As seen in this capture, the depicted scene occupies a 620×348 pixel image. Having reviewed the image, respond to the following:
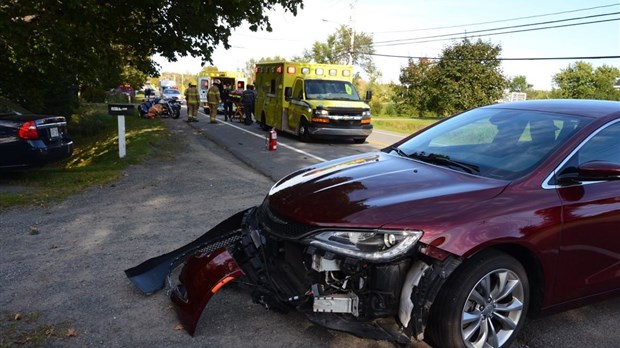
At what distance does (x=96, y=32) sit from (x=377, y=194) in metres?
11.4

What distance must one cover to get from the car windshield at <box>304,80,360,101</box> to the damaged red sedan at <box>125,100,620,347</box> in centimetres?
1199

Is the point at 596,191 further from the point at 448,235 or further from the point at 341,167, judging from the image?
the point at 341,167

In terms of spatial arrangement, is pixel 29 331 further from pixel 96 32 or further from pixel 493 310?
pixel 96 32

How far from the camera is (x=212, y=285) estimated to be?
10.3ft

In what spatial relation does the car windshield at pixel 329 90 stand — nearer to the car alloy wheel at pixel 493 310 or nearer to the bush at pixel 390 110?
the car alloy wheel at pixel 493 310

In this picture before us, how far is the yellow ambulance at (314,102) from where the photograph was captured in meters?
14.7

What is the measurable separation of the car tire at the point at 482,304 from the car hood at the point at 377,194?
1.26 feet

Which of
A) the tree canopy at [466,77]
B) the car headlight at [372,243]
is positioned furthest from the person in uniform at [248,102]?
the car headlight at [372,243]

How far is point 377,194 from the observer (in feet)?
10.2

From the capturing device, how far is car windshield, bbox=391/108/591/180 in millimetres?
3381

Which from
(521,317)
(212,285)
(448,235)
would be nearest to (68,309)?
(212,285)

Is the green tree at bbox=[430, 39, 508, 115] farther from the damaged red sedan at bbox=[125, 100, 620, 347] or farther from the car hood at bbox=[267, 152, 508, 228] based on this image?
the car hood at bbox=[267, 152, 508, 228]

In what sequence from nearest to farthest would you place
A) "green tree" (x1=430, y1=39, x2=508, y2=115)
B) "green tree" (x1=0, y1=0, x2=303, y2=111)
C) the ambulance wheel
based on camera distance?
1. "green tree" (x1=0, y1=0, x2=303, y2=111)
2. the ambulance wheel
3. "green tree" (x1=430, y1=39, x2=508, y2=115)

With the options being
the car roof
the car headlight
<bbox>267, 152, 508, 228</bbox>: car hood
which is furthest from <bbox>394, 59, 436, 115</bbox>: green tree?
the car headlight
